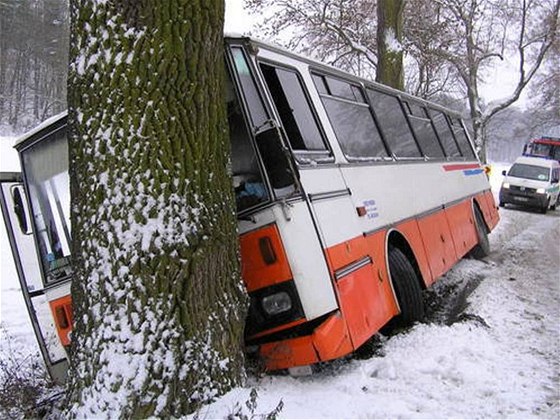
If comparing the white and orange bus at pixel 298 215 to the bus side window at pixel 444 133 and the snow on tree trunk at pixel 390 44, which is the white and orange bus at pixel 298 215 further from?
the snow on tree trunk at pixel 390 44

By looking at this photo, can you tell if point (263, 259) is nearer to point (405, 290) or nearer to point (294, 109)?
point (294, 109)

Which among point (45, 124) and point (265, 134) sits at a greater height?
point (45, 124)

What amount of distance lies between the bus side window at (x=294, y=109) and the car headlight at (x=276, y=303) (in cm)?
114

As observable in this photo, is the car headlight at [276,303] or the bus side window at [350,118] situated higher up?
the bus side window at [350,118]

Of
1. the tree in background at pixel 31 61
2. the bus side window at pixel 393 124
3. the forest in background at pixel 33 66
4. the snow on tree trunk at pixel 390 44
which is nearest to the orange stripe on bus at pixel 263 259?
the bus side window at pixel 393 124

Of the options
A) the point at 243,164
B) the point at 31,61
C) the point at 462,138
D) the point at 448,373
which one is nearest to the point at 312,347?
the point at 448,373

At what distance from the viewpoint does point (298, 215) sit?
3.72 m

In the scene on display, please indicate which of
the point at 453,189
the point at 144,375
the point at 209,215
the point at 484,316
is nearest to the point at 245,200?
the point at 209,215

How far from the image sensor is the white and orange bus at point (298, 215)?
367 cm

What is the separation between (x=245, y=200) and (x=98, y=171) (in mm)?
1113

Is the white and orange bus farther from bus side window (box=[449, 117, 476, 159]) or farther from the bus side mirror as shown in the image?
bus side window (box=[449, 117, 476, 159])

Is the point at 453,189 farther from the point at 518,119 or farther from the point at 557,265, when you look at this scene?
the point at 518,119

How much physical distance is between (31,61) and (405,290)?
156 feet

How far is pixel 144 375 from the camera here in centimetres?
295
